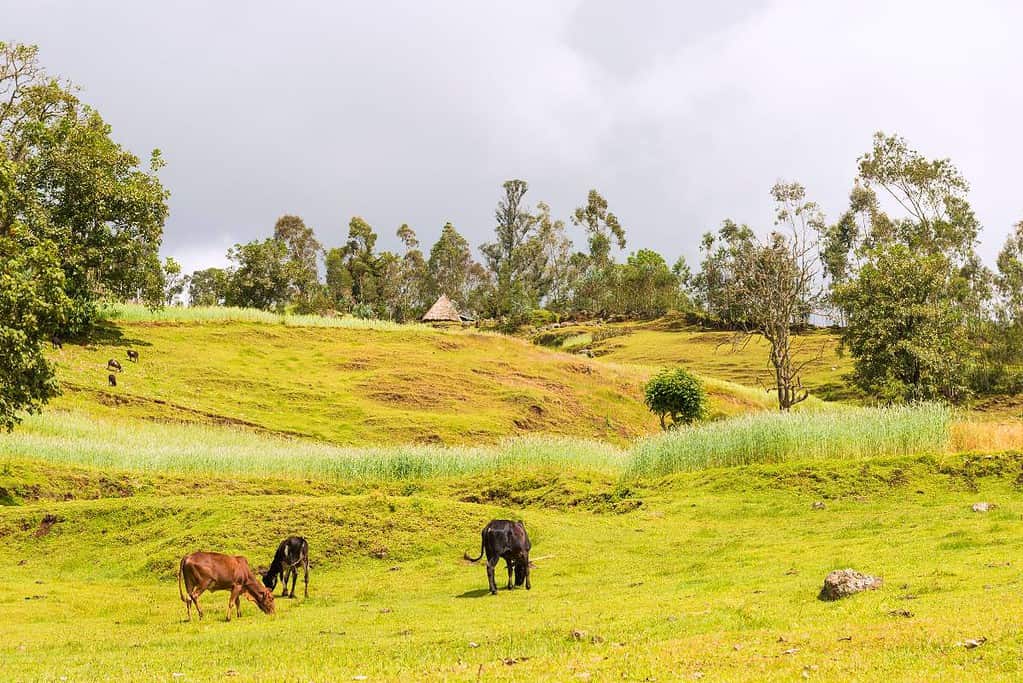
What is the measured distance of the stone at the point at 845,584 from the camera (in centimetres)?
1167

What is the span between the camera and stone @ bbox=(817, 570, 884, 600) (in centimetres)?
1167

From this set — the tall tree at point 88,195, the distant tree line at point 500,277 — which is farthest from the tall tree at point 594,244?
the tall tree at point 88,195

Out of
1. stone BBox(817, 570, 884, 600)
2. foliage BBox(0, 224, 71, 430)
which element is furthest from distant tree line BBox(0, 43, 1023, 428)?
stone BBox(817, 570, 884, 600)

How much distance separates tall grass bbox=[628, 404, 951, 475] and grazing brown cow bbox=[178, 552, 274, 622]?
15731mm

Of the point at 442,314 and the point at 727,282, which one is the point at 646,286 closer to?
the point at 442,314

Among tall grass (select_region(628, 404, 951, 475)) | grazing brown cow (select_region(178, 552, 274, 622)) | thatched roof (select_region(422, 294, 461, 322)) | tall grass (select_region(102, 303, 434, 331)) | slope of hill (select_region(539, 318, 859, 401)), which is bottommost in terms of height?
grazing brown cow (select_region(178, 552, 274, 622))

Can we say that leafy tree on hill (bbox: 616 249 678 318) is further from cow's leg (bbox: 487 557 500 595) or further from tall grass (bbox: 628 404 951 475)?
cow's leg (bbox: 487 557 500 595)

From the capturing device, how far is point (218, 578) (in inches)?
562

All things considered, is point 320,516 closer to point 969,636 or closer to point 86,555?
point 86,555

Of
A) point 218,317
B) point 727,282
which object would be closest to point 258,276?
point 218,317

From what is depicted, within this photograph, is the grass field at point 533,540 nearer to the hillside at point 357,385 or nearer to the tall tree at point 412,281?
the hillside at point 357,385

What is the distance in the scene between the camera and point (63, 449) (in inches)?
1107

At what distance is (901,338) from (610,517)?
94.6ft

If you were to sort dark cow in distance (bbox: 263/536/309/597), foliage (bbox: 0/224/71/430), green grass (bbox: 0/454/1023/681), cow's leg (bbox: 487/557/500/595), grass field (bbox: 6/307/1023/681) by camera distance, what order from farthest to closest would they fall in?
foliage (bbox: 0/224/71/430)
dark cow in distance (bbox: 263/536/309/597)
cow's leg (bbox: 487/557/500/595)
grass field (bbox: 6/307/1023/681)
green grass (bbox: 0/454/1023/681)
